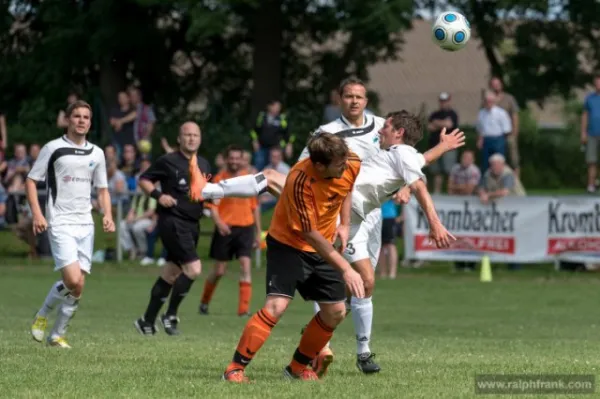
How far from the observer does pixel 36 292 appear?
21.7 m

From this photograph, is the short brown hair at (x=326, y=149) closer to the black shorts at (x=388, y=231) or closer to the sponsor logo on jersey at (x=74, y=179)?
the sponsor logo on jersey at (x=74, y=179)

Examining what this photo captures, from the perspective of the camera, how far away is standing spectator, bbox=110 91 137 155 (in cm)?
2960

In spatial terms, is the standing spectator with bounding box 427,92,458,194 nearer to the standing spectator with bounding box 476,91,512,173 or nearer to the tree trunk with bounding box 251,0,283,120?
the standing spectator with bounding box 476,91,512,173

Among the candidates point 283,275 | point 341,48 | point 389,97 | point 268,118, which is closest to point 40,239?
point 268,118

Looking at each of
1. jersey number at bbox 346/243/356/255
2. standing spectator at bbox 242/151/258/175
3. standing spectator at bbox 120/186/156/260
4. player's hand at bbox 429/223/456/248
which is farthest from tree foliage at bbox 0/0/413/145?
player's hand at bbox 429/223/456/248

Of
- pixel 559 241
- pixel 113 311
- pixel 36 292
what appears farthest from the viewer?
pixel 559 241

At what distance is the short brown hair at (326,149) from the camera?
938 cm

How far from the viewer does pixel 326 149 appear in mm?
9367

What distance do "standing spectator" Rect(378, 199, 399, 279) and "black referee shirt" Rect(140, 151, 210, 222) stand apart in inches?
287

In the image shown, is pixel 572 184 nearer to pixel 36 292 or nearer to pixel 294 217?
pixel 36 292

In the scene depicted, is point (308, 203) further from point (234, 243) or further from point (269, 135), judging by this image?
point (269, 135)

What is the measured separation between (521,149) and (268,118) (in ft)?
73.2

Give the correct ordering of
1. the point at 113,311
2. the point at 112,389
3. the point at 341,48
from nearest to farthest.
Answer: the point at 112,389, the point at 113,311, the point at 341,48

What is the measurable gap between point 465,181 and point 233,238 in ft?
25.7
